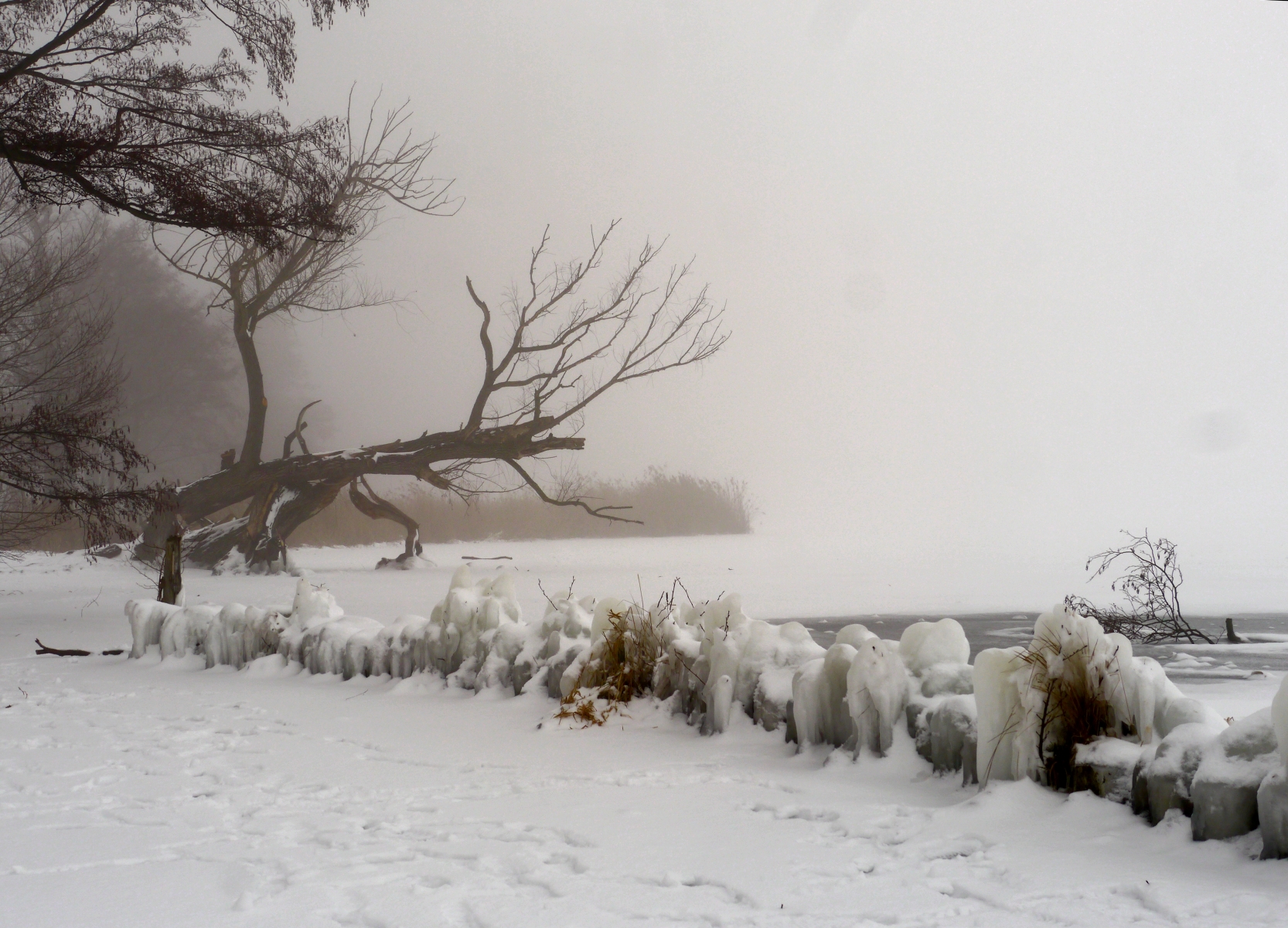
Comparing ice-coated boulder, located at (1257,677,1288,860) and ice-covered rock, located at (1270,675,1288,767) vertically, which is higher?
ice-covered rock, located at (1270,675,1288,767)

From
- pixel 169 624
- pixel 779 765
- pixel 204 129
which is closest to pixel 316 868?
pixel 779 765

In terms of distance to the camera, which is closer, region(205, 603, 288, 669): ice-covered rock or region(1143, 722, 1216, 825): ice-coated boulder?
region(1143, 722, 1216, 825): ice-coated boulder

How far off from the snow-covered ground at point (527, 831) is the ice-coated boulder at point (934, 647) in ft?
0.76

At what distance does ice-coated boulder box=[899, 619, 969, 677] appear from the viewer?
9.43 feet

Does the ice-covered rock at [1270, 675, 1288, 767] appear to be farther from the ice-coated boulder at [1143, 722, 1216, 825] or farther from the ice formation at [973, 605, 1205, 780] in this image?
the ice formation at [973, 605, 1205, 780]

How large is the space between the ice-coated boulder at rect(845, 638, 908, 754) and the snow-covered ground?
6 cm

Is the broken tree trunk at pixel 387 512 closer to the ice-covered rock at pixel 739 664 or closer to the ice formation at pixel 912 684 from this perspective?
the ice formation at pixel 912 684

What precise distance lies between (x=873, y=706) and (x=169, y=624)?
449 cm

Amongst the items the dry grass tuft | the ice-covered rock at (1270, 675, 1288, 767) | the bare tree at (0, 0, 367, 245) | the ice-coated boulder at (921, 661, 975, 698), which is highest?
the bare tree at (0, 0, 367, 245)

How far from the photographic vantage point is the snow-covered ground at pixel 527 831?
5.76ft

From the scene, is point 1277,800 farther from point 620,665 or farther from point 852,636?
point 620,665

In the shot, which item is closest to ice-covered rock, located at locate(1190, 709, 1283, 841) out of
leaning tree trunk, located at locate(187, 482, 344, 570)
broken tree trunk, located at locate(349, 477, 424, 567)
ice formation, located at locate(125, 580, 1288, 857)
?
ice formation, located at locate(125, 580, 1288, 857)

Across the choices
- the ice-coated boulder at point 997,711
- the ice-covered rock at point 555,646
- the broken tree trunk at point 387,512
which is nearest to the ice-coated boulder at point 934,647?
the ice-coated boulder at point 997,711

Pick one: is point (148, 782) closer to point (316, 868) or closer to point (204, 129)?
point (316, 868)
